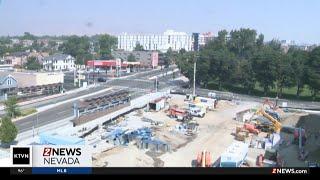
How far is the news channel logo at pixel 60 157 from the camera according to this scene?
3.90 feet

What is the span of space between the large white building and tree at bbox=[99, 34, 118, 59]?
8.08ft

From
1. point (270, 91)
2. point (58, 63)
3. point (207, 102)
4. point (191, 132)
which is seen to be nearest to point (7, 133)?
point (191, 132)

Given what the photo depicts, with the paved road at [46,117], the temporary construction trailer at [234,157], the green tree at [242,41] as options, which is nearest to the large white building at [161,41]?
the green tree at [242,41]

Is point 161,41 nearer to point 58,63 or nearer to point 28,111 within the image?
point 58,63

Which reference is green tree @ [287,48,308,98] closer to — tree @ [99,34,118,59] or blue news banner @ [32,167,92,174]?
blue news banner @ [32,167,92,174]

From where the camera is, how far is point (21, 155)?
1244 millimetres

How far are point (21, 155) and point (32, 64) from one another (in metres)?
13.6

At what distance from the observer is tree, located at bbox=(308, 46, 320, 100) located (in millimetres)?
8992

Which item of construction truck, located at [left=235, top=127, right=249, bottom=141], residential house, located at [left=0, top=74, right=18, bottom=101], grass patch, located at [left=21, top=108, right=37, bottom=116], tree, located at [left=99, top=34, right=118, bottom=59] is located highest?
tree, located at [left=99, top=34, right=118, bottom=59]

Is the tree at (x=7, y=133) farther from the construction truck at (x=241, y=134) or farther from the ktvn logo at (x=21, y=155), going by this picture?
the ktvn logo at (x=21, y=155)

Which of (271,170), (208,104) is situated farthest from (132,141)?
(271,170)

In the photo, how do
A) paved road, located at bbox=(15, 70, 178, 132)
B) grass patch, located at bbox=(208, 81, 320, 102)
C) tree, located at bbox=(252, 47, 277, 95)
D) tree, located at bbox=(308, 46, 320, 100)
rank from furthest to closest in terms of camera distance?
A: 1. grass patch, located at bbox=(208, 81, 320, 102)
2. tree, located at bbox=(252, 47, 277, 95)
3. tree, located at bbox=(308, 46, 320, 100)
4. paved road, located at bbox=(15, 70, 178, 132)

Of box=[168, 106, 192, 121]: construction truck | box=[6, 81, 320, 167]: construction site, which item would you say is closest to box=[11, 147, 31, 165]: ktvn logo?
box=[6, 81, 320, 167]: construction site

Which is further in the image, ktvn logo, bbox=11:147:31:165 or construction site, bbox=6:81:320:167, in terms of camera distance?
construction site, bbox=6:81:320:167
